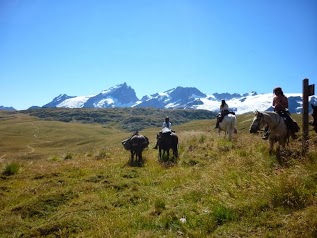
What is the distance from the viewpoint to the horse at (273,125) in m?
17.0

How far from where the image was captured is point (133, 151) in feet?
82.5

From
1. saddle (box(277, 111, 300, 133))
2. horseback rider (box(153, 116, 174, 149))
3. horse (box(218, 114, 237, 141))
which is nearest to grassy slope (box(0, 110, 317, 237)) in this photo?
saddle (box(277, 111, 300, 133))

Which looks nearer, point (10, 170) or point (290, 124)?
point (290, 124)

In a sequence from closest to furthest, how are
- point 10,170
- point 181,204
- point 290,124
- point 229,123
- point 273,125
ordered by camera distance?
point 181,204
point 273,125
point 290,124
point 10,170
point 229,123

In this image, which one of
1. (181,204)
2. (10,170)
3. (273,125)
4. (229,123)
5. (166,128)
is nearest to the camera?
(181,204)

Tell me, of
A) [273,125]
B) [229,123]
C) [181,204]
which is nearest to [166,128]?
[229,123]

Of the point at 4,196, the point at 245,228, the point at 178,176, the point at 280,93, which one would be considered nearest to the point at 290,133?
the point at 280,93

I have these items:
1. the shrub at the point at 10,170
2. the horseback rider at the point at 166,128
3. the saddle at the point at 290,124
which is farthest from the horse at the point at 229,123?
the shrub at the point at 10,170

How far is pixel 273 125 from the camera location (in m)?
17.4

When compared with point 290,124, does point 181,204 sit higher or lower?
lower

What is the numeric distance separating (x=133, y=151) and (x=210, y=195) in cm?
1485

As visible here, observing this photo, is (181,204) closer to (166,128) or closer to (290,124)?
(290,124)

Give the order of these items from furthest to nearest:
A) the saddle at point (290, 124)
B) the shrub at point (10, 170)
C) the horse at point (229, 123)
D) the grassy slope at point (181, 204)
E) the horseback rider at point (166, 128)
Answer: the horse at point (229, 123)
the horseback rider at point (166, 128)
the shrub at point (10, 170)
the saddle at point (290, 124)
the grassy slope at point (181, 204)

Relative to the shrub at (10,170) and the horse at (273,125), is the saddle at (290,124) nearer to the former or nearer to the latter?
the horse at (273,125)
